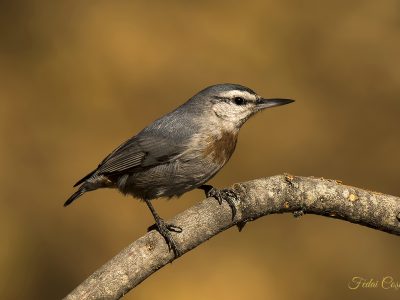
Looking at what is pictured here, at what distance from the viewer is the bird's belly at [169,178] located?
4.64 m

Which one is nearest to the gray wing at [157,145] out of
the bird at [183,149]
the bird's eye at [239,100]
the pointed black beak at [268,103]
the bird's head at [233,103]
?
the bird at [183,149]

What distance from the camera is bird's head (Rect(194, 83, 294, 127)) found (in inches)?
193

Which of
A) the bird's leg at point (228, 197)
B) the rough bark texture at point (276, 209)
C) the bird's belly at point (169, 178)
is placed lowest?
the rough bark texture at point (276, 209)

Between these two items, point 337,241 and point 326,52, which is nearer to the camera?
point 337,241

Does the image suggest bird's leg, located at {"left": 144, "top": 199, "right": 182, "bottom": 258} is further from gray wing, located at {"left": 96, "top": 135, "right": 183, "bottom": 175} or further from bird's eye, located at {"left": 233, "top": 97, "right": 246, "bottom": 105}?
bird's eye, located at {"left": 233, "top": 97, "right": 246, "bottom": 105}

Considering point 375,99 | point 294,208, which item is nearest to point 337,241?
point 375,99

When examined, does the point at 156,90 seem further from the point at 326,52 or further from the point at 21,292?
the point at 21,292

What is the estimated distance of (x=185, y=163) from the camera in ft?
15.3

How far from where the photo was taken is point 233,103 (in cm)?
494

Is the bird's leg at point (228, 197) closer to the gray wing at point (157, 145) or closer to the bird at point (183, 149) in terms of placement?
the bird at point (183, 149)

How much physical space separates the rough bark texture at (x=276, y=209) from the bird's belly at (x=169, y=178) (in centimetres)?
43

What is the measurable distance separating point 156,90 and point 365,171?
111 inches

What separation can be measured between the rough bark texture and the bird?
0.43 m

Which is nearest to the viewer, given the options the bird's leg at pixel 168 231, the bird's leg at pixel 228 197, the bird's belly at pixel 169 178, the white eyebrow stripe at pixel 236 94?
the bird's leg at pixel 168 231
